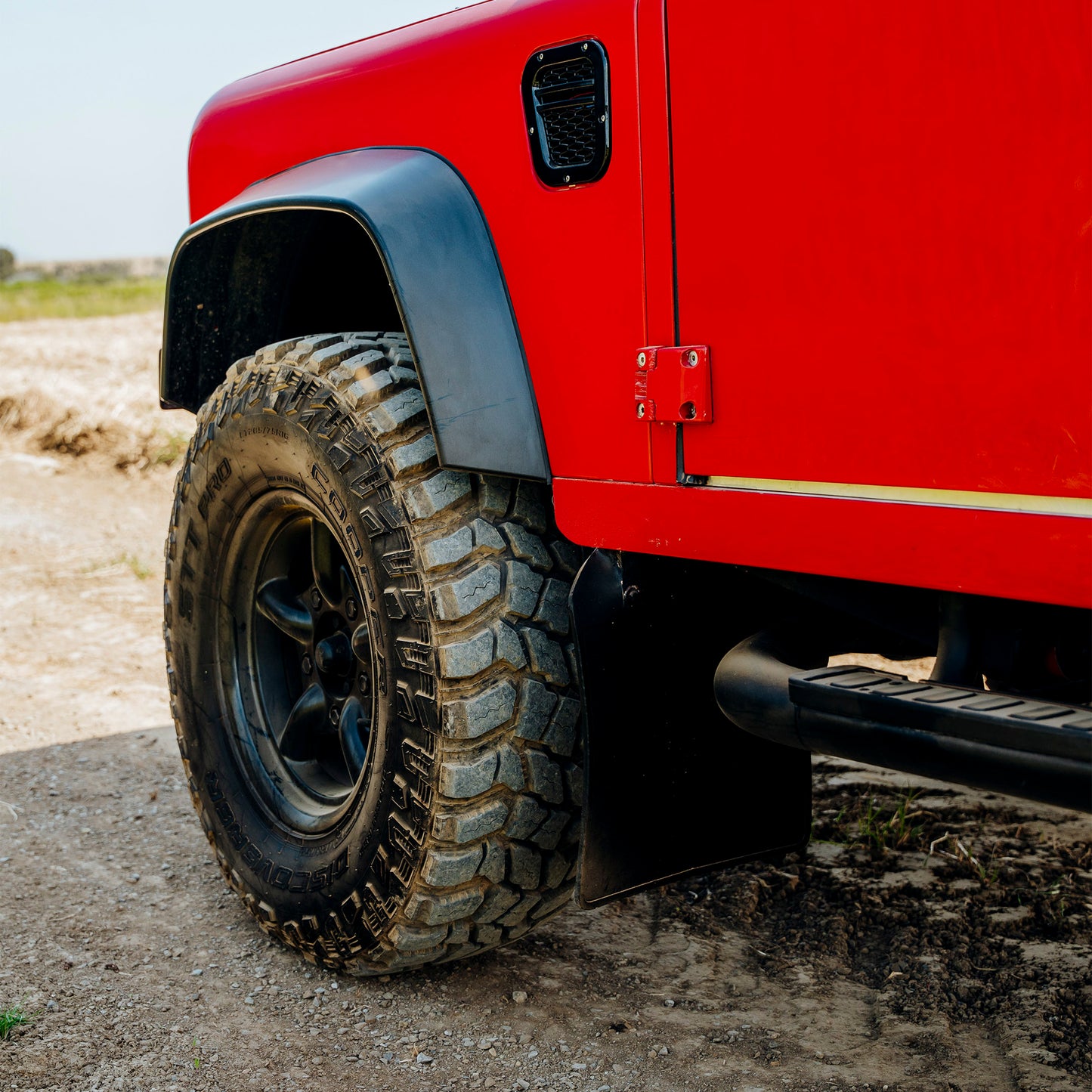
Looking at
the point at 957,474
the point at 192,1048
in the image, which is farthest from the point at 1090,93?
the point at 192,1048

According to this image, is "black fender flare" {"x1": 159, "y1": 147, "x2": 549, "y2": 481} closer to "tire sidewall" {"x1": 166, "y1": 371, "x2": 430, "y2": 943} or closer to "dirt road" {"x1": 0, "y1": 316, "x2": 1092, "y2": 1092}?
"tire sidewall" {"x1": 166, "y1": 371, "x2": 430, "y2": 943}

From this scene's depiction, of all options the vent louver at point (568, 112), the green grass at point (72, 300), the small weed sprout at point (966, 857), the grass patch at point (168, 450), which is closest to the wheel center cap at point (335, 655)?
the vent louver at point (568, 112)

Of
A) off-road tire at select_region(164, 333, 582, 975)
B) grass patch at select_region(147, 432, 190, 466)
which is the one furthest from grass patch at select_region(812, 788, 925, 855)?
grass patch at select_region(147, 432, 190, 466)

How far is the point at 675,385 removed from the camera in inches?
66.3

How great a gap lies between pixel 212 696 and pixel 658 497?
127cm

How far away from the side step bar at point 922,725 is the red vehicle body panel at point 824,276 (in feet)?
0.47

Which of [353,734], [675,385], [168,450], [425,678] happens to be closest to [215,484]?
[353,734]

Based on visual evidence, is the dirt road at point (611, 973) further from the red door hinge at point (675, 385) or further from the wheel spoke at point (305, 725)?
the red door hinge at point (675, 385)

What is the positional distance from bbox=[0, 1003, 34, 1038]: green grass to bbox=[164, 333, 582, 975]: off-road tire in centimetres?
47

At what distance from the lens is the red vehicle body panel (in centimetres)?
134

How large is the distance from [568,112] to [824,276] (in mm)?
539

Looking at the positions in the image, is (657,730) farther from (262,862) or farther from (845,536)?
(262,862)

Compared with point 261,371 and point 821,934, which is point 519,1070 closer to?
point 821,934

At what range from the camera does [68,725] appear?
12.7ft
